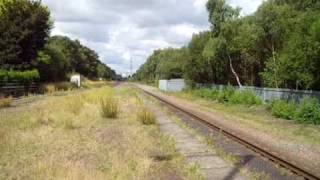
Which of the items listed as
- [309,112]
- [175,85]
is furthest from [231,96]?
[175,85]

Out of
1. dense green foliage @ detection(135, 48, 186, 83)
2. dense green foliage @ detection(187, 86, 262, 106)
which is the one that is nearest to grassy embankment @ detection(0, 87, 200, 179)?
dense green foliage @ detection(187, 86, 262, 106)

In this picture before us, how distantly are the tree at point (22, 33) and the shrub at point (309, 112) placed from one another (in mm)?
42595

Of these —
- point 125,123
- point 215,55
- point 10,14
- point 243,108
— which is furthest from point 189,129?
point 10,14

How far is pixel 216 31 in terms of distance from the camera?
53250 millimetres

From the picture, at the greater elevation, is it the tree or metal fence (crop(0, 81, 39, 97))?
the tree

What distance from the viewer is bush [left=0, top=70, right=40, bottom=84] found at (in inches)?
2050

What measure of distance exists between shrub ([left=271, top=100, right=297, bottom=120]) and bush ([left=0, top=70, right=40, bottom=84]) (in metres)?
30.3

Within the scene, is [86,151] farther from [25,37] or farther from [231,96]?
[25,37]

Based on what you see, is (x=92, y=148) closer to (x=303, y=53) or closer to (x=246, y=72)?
(x=303, y=53)

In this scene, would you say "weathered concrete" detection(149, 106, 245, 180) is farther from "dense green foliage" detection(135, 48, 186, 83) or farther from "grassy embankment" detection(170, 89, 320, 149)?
"dense green foliage" detection(135, 48, 186, 83)

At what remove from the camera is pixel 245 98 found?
40.0 metres

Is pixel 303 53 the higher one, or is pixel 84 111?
pixel 303 53

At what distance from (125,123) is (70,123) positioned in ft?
9.97

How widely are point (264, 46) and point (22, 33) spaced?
1345 inches
